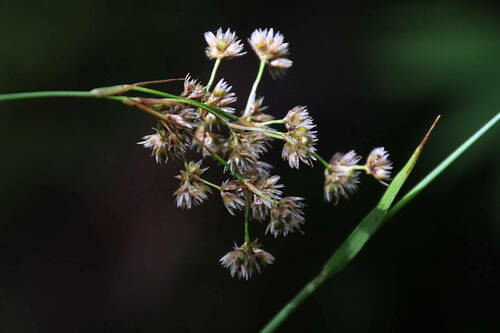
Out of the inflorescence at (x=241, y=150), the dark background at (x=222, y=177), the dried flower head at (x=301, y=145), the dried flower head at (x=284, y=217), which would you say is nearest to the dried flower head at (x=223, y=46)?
the inflorescence at (x=241, y=150)

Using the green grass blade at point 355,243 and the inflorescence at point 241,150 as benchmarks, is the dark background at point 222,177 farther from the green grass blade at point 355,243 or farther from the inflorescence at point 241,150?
the inflorescence at point 241,150

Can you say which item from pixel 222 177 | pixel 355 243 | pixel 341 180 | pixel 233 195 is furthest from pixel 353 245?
pixel 222 177

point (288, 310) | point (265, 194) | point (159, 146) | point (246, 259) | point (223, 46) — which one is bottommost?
point (288, 310)

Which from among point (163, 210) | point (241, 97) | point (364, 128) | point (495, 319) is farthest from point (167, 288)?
point (495, 319)

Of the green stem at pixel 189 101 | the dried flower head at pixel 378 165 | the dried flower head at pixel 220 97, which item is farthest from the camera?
the dried flower head at pixel 378 165

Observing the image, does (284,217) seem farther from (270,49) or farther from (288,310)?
(270,49)
